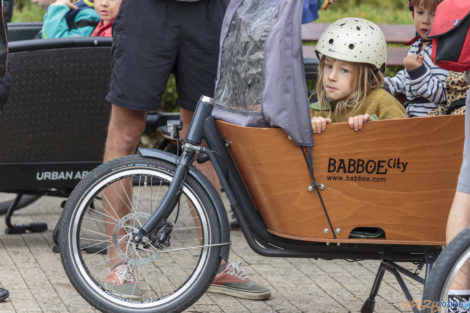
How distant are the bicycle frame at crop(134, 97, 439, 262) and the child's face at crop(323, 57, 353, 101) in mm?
470

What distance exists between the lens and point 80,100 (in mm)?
4871

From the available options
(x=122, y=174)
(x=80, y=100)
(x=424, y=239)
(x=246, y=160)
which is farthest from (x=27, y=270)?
(x=424, y=239)

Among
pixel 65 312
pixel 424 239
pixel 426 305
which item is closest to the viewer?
pixel 426 305

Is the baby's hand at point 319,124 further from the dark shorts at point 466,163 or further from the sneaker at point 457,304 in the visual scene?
the sneaker at point 457,304

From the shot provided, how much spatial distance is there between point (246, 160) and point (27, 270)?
1619 millimetres

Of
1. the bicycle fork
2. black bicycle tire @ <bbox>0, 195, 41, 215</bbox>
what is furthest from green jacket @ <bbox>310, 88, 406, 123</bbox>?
black bicycle tire @ <bbox>0, 195, 41, 215</bbox>

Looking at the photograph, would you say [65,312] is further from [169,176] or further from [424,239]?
[424,239]

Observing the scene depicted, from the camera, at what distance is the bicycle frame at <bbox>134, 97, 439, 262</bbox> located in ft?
11.9

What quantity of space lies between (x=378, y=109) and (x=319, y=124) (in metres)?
0.33

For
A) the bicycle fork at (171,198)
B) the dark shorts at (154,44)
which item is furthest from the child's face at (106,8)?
the bicycle fork at (171,198)

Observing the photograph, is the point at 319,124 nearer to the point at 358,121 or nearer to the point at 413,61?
the point at 358,121

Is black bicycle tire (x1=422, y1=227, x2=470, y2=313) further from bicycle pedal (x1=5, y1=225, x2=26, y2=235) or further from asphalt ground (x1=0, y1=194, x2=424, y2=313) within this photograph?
bicycle pedal (x1=5, y1=225, x2=26, y2=235)

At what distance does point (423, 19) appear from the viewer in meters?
4.13

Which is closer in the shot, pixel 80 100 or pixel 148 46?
pixel 148 46
